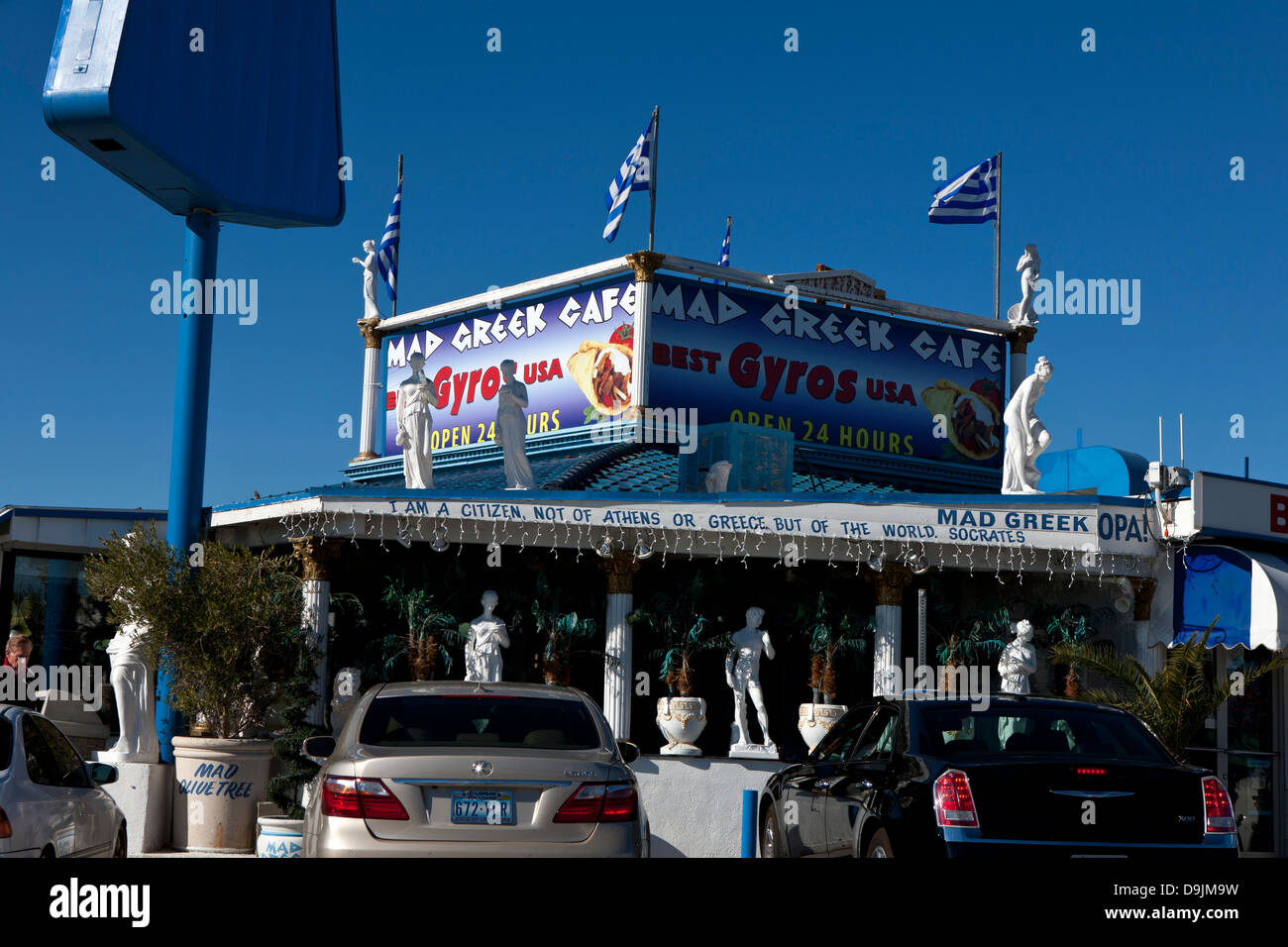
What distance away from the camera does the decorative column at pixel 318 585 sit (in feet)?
55.4

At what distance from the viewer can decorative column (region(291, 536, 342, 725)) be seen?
16.9 meters

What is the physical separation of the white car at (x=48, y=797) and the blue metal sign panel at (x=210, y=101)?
26.5 feet

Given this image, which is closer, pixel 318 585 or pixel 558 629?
pixel 318 585

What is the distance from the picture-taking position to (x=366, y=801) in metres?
7.28

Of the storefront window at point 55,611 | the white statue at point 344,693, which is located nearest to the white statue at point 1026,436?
the white statue at point 344,693

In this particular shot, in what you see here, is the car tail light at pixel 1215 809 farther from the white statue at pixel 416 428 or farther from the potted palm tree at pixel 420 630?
the white statue at pixel 416 428

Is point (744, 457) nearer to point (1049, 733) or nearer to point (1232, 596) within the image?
point (1232, 596)

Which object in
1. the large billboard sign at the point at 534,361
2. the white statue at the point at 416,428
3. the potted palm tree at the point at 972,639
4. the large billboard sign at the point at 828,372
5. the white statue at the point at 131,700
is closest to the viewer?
the white statue at the point at 131,700

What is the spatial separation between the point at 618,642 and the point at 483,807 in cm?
969

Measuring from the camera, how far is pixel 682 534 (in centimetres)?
1681

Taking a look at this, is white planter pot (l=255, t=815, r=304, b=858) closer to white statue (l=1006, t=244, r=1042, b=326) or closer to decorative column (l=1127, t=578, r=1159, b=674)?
decorative column (l=1127, t=578, r=1159, b=674)

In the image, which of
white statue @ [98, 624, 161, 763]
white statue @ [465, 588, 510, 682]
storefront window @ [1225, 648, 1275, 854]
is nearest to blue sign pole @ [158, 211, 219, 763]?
white statue @ [98, 624, 161, 763]

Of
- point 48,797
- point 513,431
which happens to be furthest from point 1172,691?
point 48,797
